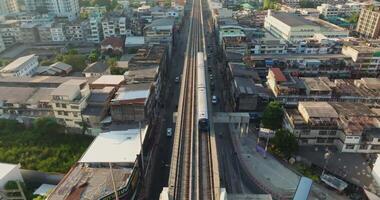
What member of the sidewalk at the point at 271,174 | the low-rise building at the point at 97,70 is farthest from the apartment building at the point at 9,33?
the sidewalk at the point at 271,174

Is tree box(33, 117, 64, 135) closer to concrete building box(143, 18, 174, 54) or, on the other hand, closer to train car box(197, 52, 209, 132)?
train car box(197, 52, 209, 132)

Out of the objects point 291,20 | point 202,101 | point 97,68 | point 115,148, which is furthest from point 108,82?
point 291,20

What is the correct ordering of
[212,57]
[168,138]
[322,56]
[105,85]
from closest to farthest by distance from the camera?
[168,138] < [105,85] < [322,56] < [212,57]

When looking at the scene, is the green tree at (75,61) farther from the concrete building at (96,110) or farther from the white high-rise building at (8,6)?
the white high-rise building at (8,6)

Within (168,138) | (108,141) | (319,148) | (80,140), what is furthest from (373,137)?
(80,140)

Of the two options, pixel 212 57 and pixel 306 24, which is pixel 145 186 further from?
pixel 306 24
